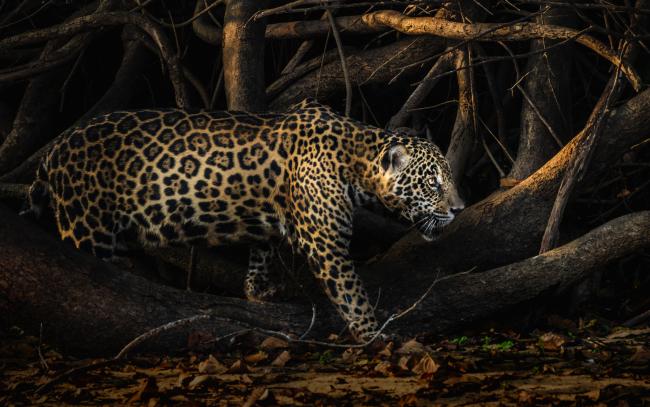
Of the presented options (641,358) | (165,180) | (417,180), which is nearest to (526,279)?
(417,180)

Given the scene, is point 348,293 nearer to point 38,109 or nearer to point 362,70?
point 362,70

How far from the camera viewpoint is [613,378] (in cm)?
486

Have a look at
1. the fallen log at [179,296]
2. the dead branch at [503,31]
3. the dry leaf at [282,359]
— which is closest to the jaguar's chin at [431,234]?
the fallen log at [179,296]

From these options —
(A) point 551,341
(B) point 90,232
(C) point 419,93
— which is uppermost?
(C) point 419,93

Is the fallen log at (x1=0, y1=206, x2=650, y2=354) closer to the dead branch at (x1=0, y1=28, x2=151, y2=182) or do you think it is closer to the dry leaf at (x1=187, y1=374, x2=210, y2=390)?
the dry leaf at (x1=187, y1=374, x2=210, y2=390)

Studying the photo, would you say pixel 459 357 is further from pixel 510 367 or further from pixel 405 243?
pixel 405 243

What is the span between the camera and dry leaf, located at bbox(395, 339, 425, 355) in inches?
214

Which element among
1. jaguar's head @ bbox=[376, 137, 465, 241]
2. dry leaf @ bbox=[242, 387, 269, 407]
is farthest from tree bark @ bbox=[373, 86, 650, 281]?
dry leaf @ bbox=[242, 387, 269, 407]

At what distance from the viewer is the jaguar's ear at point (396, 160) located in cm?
596

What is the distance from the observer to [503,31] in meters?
6.37

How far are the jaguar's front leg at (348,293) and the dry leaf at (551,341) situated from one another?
1.00 meters

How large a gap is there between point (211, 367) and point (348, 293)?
103 centimetres

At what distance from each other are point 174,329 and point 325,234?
1.05 m

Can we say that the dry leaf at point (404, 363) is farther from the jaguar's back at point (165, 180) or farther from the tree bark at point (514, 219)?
the jaguar's back at point (165, 180)
